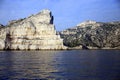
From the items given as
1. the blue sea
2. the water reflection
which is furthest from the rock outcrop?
the blue sea

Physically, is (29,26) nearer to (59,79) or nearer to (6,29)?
(6,29)

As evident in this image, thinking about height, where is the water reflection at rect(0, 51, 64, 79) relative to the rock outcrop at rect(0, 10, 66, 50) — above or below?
below

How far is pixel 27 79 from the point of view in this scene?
38125mm

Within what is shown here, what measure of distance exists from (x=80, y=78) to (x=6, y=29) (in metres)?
164

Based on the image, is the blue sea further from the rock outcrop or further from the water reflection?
the rock outcrop

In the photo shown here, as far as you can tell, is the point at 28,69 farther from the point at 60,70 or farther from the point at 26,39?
the point at 26,39

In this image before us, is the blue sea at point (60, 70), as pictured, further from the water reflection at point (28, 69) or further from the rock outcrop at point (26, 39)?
the rock outcrop at point (26, 39)

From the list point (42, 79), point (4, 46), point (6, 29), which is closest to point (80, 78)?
point (42, 79)

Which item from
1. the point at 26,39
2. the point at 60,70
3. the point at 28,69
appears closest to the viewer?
the point at 60,70

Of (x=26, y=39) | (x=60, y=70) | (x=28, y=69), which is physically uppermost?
(x=26, y=39)

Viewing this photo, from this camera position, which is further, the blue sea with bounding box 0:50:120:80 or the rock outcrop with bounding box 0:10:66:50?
the rock outcrop with bounding box 0:10:66:50

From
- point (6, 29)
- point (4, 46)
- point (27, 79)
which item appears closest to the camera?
point (27, 79)

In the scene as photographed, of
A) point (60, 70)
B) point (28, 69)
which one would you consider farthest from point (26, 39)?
point (60, 70)

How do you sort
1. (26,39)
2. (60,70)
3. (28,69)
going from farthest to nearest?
(26,39)
(28,69)
(60,70)
